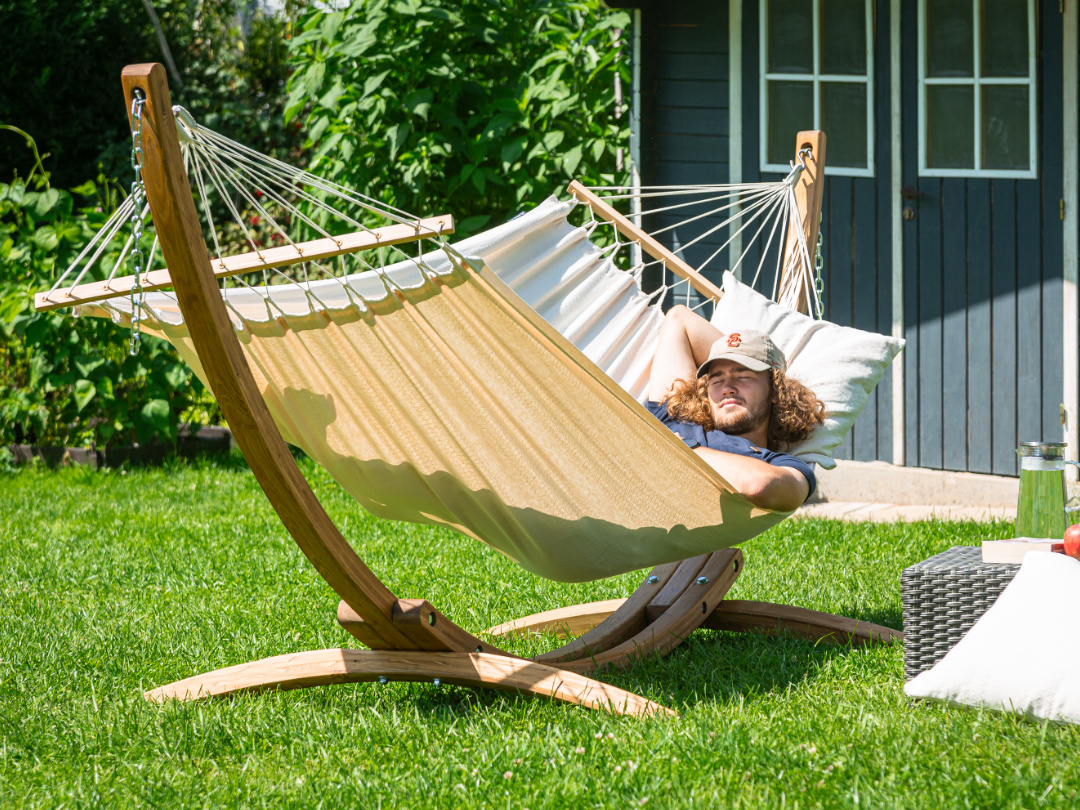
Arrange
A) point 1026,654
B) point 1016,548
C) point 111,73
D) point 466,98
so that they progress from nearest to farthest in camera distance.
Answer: point 1026,654 < point 1016,548 < point 466,98 < point 111,73

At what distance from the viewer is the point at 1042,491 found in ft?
6.88

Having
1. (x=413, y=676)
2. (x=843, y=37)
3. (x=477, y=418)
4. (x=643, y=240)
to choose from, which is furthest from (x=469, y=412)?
(x=843, y=37)

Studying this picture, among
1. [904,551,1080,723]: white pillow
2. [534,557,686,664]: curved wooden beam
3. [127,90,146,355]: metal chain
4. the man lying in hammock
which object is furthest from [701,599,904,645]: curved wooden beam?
[127,90,146,355]: metal chain

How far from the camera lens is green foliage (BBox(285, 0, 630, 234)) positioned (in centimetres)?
475

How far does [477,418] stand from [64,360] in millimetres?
3334

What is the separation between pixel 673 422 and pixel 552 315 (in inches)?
19.2

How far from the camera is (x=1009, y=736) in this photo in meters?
1.83

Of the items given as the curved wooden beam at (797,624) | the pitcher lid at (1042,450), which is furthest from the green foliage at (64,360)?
the pitcher lid at (1042,450)

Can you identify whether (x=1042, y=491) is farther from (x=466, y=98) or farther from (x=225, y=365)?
(x=466, y=98)

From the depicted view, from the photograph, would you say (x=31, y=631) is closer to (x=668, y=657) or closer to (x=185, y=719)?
(x=185, y=719)

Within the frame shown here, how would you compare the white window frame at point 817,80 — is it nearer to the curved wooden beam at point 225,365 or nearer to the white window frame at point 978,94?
the white window frame at point 978,94

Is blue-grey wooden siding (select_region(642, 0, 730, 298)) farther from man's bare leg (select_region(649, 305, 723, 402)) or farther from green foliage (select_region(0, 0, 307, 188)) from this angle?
green foliage (select_region(0, 0, 307, 188))

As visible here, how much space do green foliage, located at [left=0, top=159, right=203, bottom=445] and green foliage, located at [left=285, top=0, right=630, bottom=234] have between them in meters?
1.11

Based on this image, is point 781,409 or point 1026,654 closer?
point 1026,654
